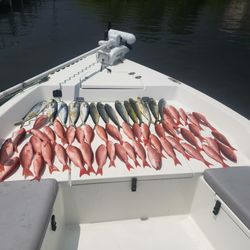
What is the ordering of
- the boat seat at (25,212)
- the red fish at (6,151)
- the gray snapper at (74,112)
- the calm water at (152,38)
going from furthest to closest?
the calm water at (152,38) → the gray snapper at (74,112) → the red fish at (6,151) → the boat seat at (25,212)

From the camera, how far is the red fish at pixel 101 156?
114 inches

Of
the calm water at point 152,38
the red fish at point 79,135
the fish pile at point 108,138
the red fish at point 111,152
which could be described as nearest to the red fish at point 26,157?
the fish pile at point 108,138

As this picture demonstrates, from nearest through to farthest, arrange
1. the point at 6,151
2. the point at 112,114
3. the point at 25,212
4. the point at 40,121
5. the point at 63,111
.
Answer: the point at 25,212, the point at 6,151, the point at 40,121, the point at 63,111, the point at 112,114

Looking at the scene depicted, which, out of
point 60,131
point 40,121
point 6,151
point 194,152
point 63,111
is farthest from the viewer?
point 63,111

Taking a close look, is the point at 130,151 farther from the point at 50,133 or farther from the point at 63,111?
the point at 63,111

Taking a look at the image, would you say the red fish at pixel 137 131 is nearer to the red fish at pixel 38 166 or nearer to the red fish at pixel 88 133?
the red fish at pixel 88 133

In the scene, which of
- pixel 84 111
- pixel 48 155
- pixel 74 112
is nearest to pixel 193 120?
pixel 84 111

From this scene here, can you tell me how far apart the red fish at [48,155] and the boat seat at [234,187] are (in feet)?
5.66

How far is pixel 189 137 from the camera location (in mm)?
3652

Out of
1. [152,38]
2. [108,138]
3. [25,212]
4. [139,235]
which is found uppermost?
[25,212]

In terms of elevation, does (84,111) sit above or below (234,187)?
below

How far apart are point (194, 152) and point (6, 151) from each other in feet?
7.68

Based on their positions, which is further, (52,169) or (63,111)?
(63,111)

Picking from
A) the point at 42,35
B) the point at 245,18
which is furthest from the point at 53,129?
the point at 245,18
